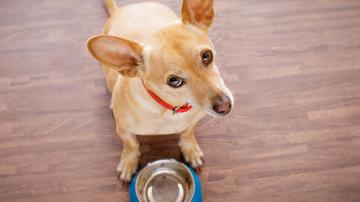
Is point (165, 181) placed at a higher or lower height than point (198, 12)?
lower

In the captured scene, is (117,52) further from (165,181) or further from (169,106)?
(165,181)

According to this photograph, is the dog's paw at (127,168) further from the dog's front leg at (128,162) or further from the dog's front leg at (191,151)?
the dog's front leg at (191,151)

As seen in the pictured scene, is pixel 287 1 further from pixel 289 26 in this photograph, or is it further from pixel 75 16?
pixel 75 16

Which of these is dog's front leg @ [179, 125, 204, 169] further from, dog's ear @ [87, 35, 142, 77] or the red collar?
dog's ear @ [87, 35, 142, 77]

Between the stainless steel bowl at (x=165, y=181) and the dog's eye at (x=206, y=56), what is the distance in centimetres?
81

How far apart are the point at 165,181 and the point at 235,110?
72 cm

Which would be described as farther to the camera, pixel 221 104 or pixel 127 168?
pixel 127 168

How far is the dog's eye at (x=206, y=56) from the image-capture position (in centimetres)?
162

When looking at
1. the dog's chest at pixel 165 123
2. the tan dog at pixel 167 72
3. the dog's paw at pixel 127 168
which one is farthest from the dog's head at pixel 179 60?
the dog's paw at pixel 127 168

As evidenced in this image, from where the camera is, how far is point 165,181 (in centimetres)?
228

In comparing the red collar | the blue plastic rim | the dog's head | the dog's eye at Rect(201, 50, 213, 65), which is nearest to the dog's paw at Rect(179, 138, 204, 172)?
the blue plastic rim

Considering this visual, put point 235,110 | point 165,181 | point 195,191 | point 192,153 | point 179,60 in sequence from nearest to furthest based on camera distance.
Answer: point 179,60 → point 195,191 → point 165,181 → point 192,153 → point 235,110

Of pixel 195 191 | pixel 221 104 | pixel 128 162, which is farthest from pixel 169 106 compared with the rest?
pixel 128 162

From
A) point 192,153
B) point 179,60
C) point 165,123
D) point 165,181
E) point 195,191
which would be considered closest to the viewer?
point 179,60
